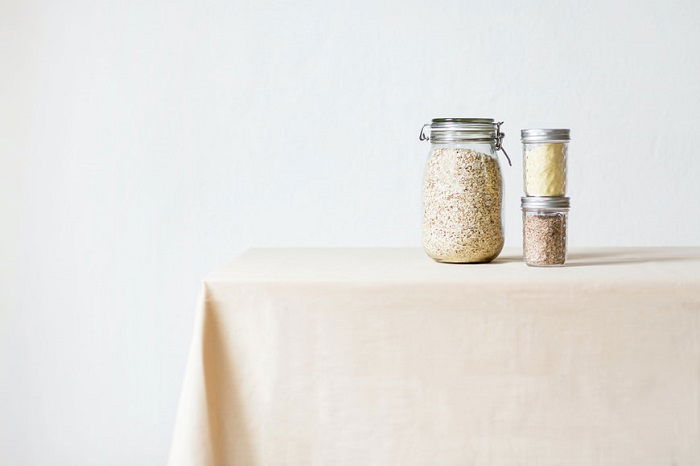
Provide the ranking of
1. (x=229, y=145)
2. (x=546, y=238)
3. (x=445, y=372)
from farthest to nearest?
(x=229, y=145) < (x=546, y=238) < (x=445, y=372)

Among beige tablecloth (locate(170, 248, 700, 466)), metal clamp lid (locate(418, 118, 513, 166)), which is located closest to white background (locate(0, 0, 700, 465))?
metal clamp lid (locate(418, 118, 513, 166))

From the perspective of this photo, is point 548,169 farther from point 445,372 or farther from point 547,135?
point 445,372

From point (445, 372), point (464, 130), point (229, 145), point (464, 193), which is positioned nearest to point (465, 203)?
point (464, 193)

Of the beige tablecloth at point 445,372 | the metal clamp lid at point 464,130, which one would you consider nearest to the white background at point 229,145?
the metal clamp lid at point 464,130

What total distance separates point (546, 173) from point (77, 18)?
1483 mm

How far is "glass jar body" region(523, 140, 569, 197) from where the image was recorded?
1.33 meters

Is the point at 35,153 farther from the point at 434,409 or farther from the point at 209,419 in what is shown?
the point at 434,409

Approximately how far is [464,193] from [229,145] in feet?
3.46

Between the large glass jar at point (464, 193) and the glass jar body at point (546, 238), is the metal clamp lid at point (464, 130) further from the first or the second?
the glass jar body at point (546, 238)

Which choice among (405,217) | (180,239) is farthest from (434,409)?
(180,239)

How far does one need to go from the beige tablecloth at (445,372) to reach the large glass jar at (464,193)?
0.56 ft

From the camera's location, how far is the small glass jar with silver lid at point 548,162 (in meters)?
1.33

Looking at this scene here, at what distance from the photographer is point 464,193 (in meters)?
1.34

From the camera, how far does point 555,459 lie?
1.17m
